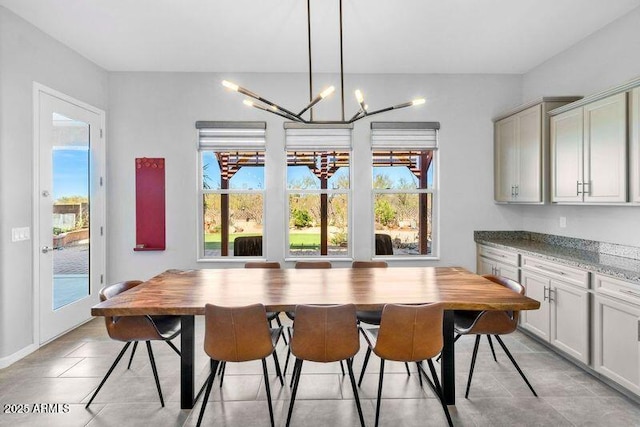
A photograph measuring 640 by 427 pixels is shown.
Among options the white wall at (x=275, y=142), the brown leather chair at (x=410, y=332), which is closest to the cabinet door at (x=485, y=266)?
the white wall at (x=275, y=142)

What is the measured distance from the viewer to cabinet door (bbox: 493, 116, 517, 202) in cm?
425

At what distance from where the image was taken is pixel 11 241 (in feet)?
10.4

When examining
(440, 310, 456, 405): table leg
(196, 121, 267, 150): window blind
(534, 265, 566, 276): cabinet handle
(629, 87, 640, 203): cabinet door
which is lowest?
(440, 310, 456, 405): table leg

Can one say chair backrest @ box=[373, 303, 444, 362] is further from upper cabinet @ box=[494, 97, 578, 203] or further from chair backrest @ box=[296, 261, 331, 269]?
upper cabinet @ box=[494, 97, 578, 203]

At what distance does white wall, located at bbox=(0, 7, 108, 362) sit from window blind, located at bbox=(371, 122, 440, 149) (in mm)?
3693

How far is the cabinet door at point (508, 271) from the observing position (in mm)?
3803

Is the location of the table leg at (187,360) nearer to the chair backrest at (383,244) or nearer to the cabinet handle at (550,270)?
the chair backrest at (383,244)

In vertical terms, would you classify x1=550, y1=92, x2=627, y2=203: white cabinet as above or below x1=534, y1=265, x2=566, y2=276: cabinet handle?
above

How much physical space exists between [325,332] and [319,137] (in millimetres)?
3068

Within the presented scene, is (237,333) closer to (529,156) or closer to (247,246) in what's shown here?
(247,246)

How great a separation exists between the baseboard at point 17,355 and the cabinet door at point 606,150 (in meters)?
5.42

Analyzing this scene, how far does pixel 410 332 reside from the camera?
6.83 feet

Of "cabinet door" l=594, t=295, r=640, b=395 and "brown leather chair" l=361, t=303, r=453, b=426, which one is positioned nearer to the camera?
"brown leather chair" l=361, t=303, r=453, b=426

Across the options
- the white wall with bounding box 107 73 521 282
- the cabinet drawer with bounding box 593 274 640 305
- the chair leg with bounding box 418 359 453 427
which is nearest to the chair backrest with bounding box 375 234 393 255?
the white wall with bounding box 107 73 521 282
